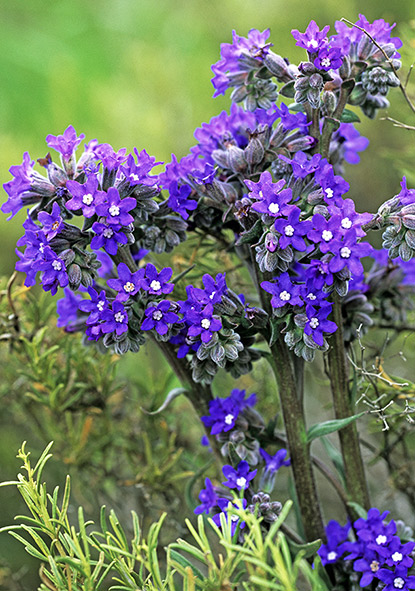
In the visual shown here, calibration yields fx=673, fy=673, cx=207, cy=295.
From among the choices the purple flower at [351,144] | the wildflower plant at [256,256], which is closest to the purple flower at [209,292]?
the wildflower plant at [256,256]

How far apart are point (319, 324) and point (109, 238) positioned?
19cm

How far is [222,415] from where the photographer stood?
0.62 meters

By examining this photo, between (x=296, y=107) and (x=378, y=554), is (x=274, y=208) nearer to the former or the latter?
(x=296, y=107)

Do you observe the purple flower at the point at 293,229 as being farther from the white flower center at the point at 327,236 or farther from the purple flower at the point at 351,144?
the purple flower at the point at 351,144

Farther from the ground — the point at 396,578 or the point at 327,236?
the point at 327,236

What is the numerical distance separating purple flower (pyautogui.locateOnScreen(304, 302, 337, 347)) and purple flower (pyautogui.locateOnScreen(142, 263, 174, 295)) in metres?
0.12

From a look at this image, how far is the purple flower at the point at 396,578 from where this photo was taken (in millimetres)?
570

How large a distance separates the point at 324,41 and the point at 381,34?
0.30ft

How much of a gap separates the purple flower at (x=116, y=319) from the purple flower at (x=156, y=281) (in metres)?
0.03

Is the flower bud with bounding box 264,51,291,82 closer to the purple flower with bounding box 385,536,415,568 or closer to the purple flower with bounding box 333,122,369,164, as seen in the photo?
the purple flower with bounding box 333,122,369,164

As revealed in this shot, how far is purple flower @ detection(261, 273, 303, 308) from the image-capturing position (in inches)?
21.4

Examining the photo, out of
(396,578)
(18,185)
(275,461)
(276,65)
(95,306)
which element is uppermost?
(276,65)

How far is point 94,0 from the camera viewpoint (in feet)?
6.61

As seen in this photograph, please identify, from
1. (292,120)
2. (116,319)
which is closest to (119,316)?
(116,319)
